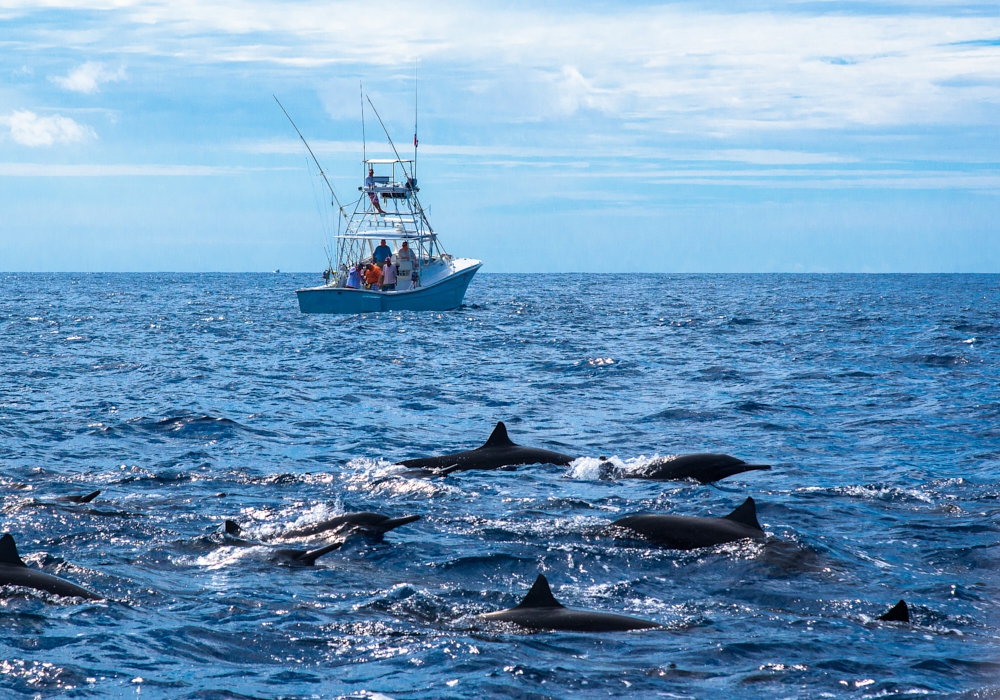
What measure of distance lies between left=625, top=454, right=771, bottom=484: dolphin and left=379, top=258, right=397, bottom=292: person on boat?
102ft

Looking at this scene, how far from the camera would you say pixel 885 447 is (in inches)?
559

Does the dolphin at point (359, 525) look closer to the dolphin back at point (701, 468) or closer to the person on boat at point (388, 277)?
the dolphin back at point (701, 468)

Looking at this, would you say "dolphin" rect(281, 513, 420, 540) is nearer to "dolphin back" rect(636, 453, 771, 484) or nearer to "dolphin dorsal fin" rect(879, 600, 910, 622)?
"dolphin back" rect(636, 453, 771, 484)

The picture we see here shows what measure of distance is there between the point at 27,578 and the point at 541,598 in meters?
3.94

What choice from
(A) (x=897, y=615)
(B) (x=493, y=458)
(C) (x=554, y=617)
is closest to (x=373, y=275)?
(B) (x=493, y=458)

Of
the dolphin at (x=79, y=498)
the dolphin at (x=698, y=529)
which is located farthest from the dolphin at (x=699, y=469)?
the dolphin at (x=79, y=498)

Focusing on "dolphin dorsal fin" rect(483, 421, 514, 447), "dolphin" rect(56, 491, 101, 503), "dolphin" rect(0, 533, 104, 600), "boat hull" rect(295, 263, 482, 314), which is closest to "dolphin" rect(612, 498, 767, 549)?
"dolphin dorsal fin" rect(483, 421, 514, 447)

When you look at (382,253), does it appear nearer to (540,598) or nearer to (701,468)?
(701,468)

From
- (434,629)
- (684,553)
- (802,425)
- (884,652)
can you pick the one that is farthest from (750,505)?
(802,425)

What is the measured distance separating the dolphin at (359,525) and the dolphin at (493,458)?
9.17ft

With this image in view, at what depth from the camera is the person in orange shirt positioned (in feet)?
140

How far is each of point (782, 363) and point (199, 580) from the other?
20698 mm

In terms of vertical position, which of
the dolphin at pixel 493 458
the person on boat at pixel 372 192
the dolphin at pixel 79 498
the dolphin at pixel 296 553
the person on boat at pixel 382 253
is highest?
the person on boat at pixel 372 192

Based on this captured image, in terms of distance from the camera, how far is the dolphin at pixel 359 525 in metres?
9.41
